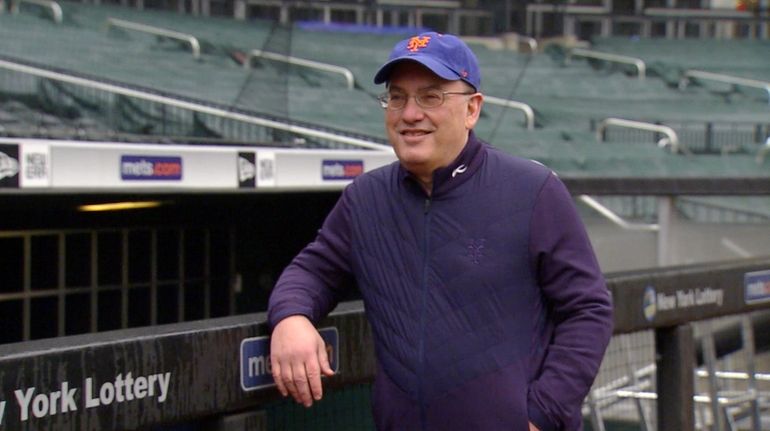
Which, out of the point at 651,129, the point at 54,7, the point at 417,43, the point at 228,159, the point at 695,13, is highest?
the point at 695,13

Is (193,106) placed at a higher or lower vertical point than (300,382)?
higher

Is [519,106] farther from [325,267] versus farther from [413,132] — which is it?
[413,132]

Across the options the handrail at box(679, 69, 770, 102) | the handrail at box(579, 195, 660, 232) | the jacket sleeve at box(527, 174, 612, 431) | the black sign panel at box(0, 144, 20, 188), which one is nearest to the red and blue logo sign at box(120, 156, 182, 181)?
the black sign panel at box(0, 144, 20, 188)

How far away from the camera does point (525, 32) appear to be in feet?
58.5

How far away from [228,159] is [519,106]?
18.3 feet

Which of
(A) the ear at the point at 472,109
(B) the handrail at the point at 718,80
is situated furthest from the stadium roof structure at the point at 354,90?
(A) the ear at the point at 472,109

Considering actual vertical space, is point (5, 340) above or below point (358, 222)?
below

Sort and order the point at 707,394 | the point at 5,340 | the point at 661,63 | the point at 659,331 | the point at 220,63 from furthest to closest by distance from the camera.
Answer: the point at 661,63 → the point at 220,63 → the point at 5,340 → the point at 707,394 → the point at 659,331

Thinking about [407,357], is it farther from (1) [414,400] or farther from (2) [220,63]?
(2) [220,63]

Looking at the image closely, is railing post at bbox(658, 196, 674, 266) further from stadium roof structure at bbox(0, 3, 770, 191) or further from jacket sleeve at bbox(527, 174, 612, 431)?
jacket sleeve at bbox(527, 174, 612, 431)

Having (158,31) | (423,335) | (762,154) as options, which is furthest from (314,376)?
(762,154)

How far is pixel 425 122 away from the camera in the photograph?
2377 mm

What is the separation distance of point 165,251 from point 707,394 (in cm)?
815

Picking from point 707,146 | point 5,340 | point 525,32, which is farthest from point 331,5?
point 5,340
